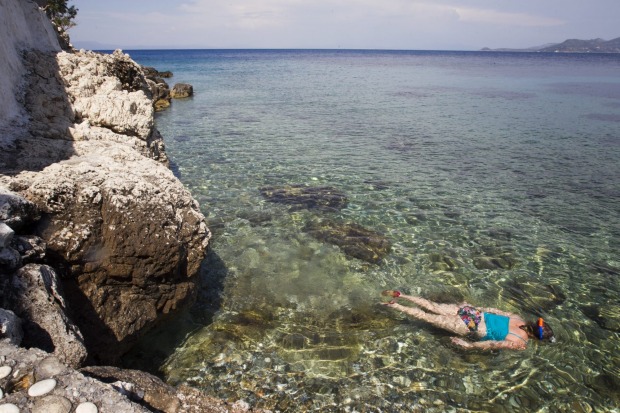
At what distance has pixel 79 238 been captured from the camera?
505cm

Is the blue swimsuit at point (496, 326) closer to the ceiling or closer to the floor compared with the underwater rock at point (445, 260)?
closer to the floor

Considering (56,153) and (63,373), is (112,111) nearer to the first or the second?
(56,153)

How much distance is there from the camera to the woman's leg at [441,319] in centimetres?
681

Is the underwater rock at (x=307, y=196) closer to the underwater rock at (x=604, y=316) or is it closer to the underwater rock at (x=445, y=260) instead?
the underwater rock at (x=445, y=260)

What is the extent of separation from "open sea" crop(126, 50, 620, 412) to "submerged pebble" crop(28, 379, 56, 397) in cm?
299

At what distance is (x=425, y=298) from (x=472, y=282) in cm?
128

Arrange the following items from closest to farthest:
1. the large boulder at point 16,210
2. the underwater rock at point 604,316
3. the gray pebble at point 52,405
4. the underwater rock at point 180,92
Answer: the gray pebble at point 52,405 → the large boulder at point 16,210 → the underwater rock at point 604,316 → the underwater rock at point 180,92

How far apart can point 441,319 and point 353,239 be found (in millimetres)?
3133

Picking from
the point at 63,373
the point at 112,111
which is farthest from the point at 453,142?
the point at 63,373

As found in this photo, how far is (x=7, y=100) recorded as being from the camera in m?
6.44

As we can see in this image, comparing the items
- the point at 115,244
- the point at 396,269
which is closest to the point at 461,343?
the point at 396,269

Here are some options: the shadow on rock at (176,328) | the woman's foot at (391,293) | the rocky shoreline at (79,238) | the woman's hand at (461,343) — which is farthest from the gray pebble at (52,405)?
the woman's foot at (391,293)

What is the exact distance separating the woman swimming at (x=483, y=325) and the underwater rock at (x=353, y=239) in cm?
183

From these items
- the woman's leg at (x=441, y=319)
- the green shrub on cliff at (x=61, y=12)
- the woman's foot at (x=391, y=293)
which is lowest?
the woman's leg at (x=441, y=319)
